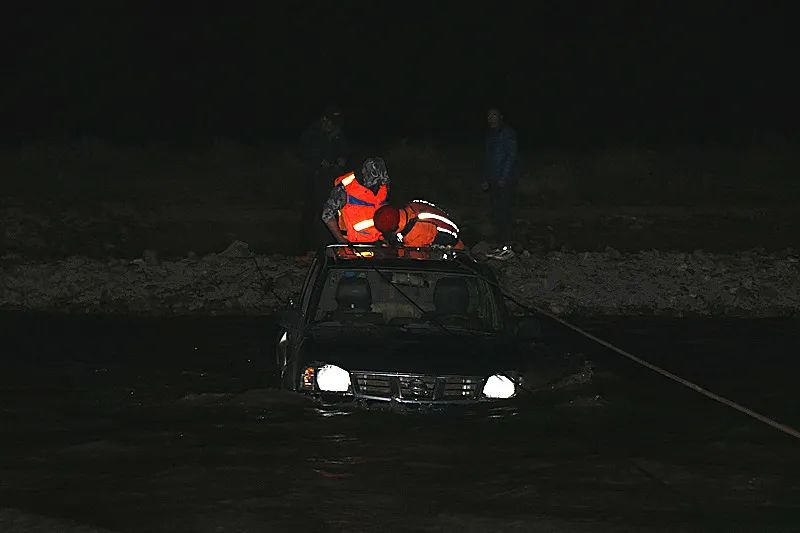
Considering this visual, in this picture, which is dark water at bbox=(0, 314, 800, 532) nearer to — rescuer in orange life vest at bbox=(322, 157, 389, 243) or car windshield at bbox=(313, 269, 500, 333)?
car windshield at bbox=(313, 269, 500, 333)

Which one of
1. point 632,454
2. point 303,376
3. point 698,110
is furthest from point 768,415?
point 698,110

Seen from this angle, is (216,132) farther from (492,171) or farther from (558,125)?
(492,171)

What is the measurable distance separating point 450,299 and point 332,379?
1581mm

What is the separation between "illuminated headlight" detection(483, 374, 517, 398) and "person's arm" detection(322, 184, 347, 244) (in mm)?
4170

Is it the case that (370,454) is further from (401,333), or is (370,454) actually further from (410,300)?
(410,300)

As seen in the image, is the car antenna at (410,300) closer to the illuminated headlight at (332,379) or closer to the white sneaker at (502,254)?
the illuminated headlight at (332,379)

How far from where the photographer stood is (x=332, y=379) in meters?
13.4

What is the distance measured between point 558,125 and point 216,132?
11516mm

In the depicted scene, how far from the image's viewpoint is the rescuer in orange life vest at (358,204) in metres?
17.4

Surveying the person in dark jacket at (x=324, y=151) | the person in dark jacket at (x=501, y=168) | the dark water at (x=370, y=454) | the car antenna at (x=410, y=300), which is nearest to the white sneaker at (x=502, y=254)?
the person in dark jacket at (x=501, y=168)

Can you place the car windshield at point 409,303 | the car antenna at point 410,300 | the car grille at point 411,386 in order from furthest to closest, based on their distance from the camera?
the car windshield at point 409,303 < the car antenna at point 410,300 < the car grille at point 411,386

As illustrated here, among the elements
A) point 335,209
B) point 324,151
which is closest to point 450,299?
point 335,209

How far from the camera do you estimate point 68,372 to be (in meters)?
16.7

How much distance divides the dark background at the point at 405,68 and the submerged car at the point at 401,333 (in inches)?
1803
